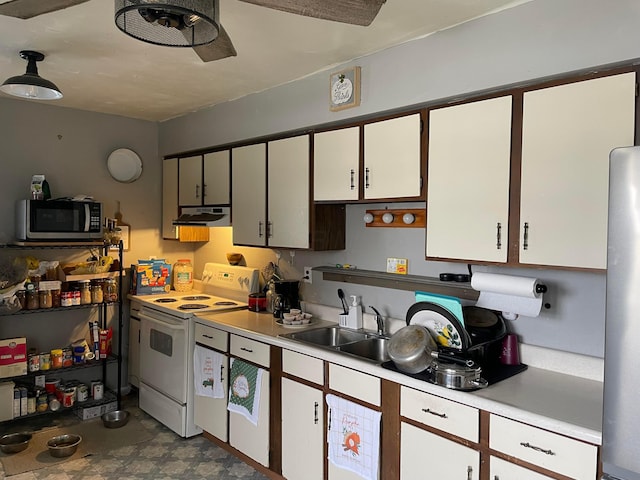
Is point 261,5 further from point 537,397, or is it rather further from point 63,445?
point 63,445

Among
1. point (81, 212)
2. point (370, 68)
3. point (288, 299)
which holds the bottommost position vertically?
point (288, 299)

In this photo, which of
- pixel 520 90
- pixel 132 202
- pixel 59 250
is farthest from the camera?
pixel 132 202

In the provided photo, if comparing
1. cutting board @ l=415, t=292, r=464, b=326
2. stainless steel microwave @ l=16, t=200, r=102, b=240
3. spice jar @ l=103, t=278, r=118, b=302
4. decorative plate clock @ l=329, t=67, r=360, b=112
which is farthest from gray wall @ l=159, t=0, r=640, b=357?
spice jar @ l=103, t=278, r=118, b=302

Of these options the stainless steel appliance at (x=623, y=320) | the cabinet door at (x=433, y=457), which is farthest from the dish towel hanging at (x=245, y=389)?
the stainless steel appliance at (x=623, y=320)

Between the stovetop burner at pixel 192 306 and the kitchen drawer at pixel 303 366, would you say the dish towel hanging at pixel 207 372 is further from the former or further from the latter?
the kitchen drawer at pixel 303 366

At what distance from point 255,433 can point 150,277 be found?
6.20 ft

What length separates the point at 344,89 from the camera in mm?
2785

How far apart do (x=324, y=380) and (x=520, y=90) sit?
1654 mm

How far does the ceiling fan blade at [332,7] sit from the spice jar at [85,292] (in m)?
2.99

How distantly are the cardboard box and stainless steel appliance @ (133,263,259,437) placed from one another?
816 mm

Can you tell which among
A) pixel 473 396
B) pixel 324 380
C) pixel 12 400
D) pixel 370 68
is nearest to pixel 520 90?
pixel 370 68

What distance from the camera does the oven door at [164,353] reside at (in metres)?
3.50

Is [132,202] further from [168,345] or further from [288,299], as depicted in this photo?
[288,299]

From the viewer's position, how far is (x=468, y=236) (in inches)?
90.5
